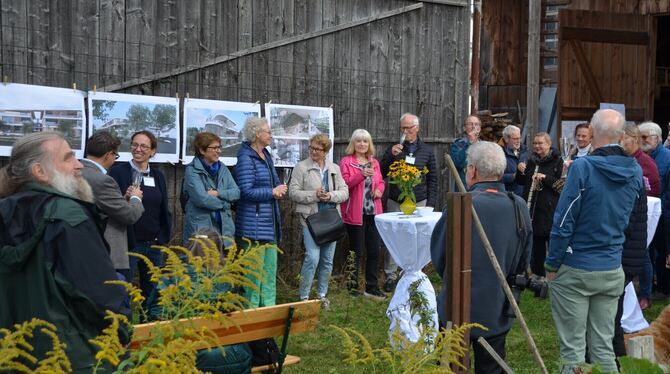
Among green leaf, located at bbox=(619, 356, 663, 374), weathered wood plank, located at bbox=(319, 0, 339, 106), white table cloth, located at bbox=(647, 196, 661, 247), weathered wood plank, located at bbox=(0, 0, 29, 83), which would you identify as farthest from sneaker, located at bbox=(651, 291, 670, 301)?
green leaf, located at bbox=(619, 356, 663, 374)

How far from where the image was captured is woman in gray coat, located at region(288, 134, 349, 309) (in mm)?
8695

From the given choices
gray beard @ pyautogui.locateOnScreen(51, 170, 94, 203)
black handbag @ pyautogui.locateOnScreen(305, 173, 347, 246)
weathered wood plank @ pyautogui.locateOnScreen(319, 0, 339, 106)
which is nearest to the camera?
gray beard @ pyautogui.locateOnScreen(51, 170, 94, 203)

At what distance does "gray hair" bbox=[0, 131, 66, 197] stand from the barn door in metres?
10.7

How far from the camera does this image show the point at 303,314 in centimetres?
516

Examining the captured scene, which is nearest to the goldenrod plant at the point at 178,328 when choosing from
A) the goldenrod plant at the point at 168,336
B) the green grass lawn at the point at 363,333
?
the goldenrod plant at the point at 168,336

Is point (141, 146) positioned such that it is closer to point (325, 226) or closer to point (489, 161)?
point (325, 226)

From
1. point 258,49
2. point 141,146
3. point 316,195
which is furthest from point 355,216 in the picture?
point 141,146

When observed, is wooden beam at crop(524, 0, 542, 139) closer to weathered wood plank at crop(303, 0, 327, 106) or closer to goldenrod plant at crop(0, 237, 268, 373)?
weathered wood plank at crop(303, 0, 327, 106)

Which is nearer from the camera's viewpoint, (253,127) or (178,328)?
(178,328)

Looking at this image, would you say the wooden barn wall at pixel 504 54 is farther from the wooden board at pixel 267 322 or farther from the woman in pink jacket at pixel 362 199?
the wooden board at pixel 267 322

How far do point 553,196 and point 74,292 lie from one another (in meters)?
7.22

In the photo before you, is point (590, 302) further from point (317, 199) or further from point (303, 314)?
point (317, 199)

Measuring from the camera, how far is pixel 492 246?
491 cm

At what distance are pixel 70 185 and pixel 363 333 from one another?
15.1 feet
